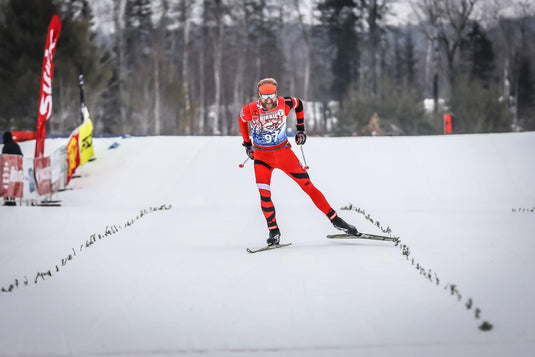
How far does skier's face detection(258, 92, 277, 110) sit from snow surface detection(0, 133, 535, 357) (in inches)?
77.0

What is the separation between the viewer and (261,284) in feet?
19.0

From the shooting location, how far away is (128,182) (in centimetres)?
1762

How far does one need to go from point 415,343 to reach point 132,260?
409 centimetres

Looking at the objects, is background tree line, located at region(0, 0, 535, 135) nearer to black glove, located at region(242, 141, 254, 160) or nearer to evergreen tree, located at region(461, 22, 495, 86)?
evergreen tree, located at region(461, 22, 495, 86)

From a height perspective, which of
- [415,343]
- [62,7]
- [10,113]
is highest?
[62,7]

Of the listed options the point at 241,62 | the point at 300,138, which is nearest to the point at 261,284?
the point at 300,138

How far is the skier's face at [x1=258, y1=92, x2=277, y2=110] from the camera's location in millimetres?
7719

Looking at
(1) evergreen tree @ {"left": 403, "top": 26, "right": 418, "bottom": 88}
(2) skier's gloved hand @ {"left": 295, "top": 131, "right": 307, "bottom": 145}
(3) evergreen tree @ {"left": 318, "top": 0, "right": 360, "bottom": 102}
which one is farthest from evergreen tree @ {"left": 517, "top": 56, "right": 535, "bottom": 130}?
(2) skier's gloved hand @ {"left": 295, "top": 131, "right": 307, "bottom": 145}

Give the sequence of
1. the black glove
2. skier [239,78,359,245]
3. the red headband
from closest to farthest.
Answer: the red headband < skier [239,78,359,245] < the black glove

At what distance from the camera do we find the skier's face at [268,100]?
772 centimetres

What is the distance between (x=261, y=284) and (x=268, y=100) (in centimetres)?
289

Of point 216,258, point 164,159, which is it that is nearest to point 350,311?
point 216,258

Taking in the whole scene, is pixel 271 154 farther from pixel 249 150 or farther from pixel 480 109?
pixel 480 109

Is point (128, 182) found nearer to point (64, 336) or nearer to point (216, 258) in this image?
point (216, 258)
